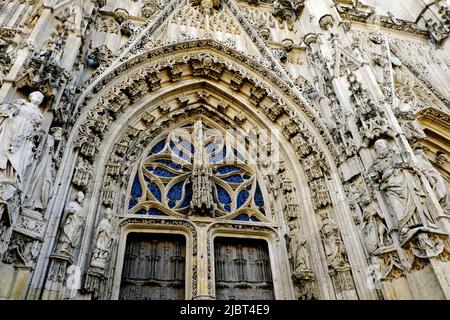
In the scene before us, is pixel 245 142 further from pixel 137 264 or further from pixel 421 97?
pixel 421 97

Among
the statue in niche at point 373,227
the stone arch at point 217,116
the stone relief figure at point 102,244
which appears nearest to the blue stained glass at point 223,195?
the stone arch at point 217,116

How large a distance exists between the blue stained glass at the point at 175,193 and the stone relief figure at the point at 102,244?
1.40 metres

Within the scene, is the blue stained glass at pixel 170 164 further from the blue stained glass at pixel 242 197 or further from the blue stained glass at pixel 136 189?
the blue stained glass at pixel 242 197

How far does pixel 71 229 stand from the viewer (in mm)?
4984

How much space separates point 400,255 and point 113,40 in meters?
7.11

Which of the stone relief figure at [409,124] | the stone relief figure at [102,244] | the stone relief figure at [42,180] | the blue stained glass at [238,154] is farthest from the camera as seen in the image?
the blue stained glass at [238,154]

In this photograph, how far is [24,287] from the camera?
4.18 meters

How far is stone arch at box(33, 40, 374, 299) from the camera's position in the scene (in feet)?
18.7

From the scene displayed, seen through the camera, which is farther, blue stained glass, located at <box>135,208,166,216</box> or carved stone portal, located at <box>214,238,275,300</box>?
blue stained glass, located at <box>135,208,166,216</box>

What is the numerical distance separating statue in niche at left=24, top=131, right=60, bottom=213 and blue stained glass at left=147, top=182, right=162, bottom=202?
6.81 feet

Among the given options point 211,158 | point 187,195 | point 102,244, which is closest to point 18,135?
point 102,244

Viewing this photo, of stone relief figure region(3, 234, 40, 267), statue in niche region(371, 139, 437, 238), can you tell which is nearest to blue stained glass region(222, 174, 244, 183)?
statue in niche region(371, 139, 437, 238)

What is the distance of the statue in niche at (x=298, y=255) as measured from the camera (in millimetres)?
5814

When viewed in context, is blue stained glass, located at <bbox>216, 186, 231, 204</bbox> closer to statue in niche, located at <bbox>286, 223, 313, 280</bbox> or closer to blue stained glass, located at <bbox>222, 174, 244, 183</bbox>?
blue stained glass, located at <bbox>222, 174, 244, 183</bbox>
